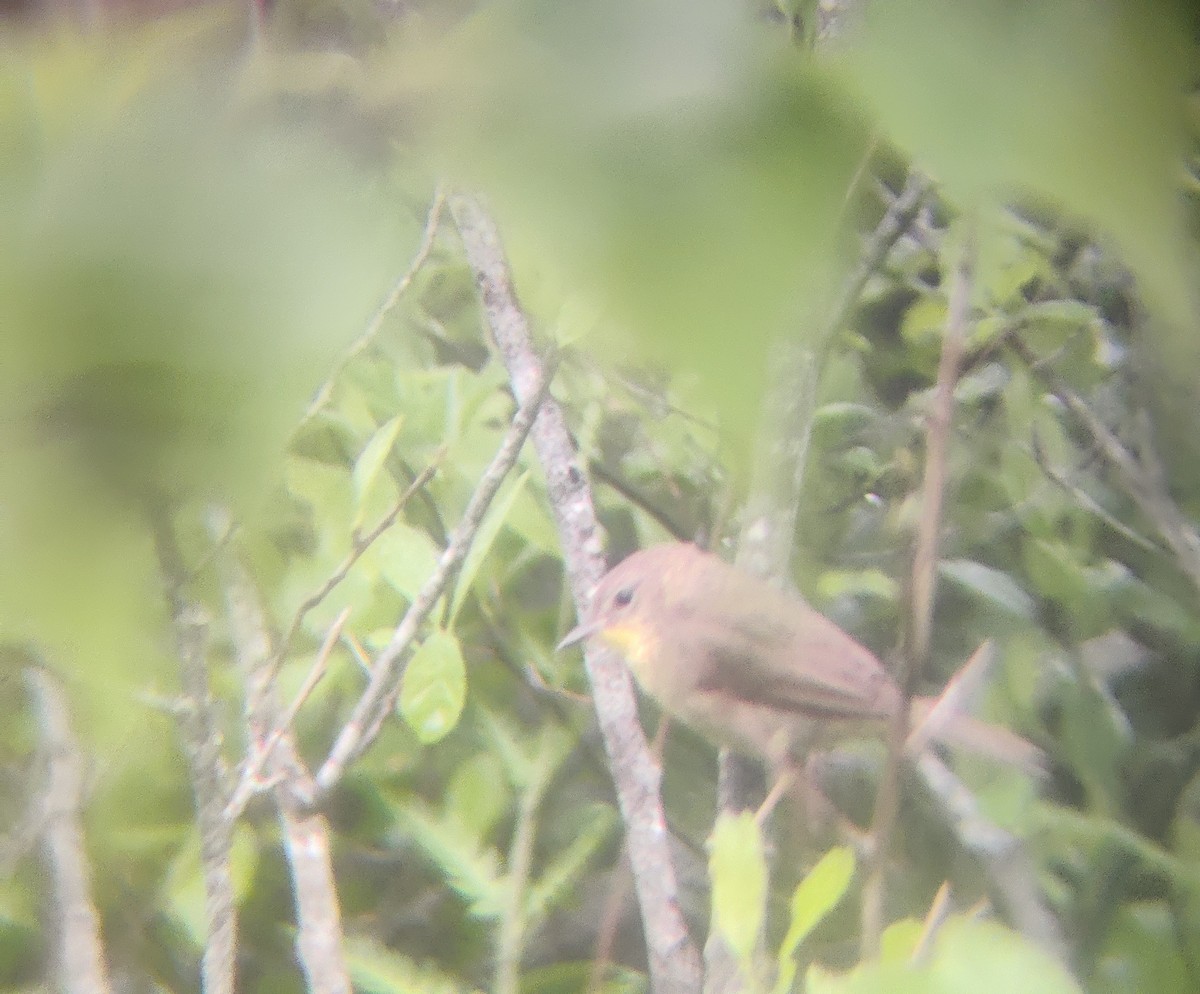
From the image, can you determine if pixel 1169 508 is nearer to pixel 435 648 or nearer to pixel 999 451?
pixel 999 451

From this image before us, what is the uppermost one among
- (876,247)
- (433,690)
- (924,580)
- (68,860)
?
(876,247)

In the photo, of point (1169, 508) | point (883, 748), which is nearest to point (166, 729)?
point (883, 748)

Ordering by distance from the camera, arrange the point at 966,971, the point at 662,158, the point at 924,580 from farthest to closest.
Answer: the point at 924,580, the point at 966,971, the point at 662,158

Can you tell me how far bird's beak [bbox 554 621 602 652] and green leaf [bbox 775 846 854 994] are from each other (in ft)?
0.51

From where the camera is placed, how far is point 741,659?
1.44 ft

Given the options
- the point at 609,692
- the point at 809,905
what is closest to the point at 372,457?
the point at 609,692

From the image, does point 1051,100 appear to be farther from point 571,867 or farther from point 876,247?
point 571,867

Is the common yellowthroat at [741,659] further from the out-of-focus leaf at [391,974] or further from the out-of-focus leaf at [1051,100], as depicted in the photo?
the out-of-focus leaf at [1051,100]

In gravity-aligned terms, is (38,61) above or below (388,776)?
above

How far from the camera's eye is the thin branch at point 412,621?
439mm

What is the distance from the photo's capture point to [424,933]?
44 cm

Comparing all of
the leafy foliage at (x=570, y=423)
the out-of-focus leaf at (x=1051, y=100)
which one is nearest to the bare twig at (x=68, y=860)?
the leafy foliage at (x=570, y=423)

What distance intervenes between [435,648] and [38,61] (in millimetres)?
346

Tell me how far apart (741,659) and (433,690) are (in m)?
0.16
